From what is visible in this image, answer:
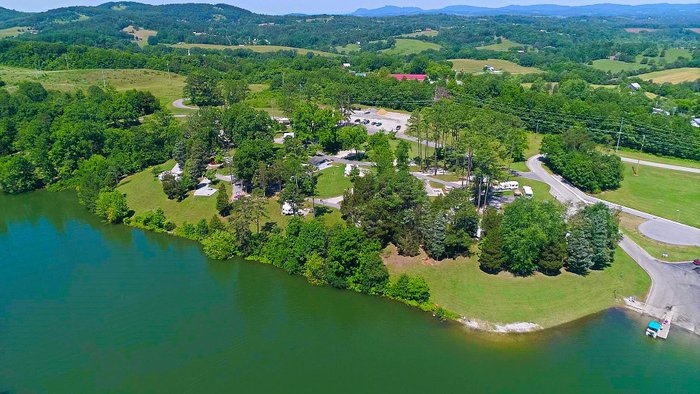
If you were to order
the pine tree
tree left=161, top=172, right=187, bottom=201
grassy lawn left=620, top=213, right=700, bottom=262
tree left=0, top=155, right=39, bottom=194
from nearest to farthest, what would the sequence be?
the pine tree < grassy lawn left=620, top=213, right=700, bottom=262 < tree left=161, top=172, right=187, bottom=201 < tree left=0, top=155, right=39, bottom=194

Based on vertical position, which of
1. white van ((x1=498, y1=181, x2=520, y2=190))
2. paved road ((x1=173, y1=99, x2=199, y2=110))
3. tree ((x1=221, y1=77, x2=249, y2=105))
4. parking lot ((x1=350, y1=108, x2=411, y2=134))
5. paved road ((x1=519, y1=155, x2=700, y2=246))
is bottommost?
paved road ((x1=519, y1=155, x2=700, y2=246))

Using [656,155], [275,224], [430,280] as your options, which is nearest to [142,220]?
[275,224]

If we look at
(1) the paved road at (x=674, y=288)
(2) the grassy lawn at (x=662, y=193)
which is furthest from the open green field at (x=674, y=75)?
(1) the paved road at (x=674, y=288)

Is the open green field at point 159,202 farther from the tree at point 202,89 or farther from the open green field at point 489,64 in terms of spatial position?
the open green field at point 489,64

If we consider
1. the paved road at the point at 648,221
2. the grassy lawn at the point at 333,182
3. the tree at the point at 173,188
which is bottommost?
the paved road at the point at 648,221

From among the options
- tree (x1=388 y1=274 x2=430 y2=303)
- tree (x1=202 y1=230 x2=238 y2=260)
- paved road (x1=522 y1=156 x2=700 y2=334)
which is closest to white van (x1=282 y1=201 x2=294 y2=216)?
tree (x1=202 y1=230 x2=238 y2=260)

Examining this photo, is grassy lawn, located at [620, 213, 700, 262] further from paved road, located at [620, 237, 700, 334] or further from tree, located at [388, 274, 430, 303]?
tree, located at [388, 274, 430, 303]

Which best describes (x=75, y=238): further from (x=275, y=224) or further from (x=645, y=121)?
(x=645, y=121)
